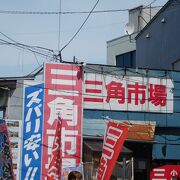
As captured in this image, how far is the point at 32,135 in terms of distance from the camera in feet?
65.5

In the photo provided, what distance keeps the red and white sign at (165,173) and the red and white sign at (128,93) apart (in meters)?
3.68

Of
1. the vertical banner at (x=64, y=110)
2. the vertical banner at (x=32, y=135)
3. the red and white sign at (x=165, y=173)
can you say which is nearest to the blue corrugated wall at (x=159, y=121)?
the vertical banner at (x=64, y=110)

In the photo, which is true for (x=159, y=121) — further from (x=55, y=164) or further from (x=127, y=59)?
(x=127, y=59)

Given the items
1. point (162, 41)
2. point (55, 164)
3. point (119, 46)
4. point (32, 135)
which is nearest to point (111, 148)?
point (55, 164)

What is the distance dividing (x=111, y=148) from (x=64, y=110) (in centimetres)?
374

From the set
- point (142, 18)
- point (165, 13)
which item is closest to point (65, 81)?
point (165, 13)

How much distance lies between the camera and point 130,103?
21.3 metres

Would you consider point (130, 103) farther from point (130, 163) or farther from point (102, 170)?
point (102, 170)

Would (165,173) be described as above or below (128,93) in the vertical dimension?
below

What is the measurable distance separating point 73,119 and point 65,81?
1531 millimetres

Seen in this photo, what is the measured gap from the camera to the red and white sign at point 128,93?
20.9m

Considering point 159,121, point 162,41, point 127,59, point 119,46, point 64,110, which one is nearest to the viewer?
point 64,110

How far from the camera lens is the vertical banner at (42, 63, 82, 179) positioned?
65.6 ft

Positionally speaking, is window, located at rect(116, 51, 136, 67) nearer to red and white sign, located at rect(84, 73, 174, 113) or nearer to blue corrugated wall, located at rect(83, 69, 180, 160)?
blue corrugated wall, located at rect(83, 69, 180, 160)
